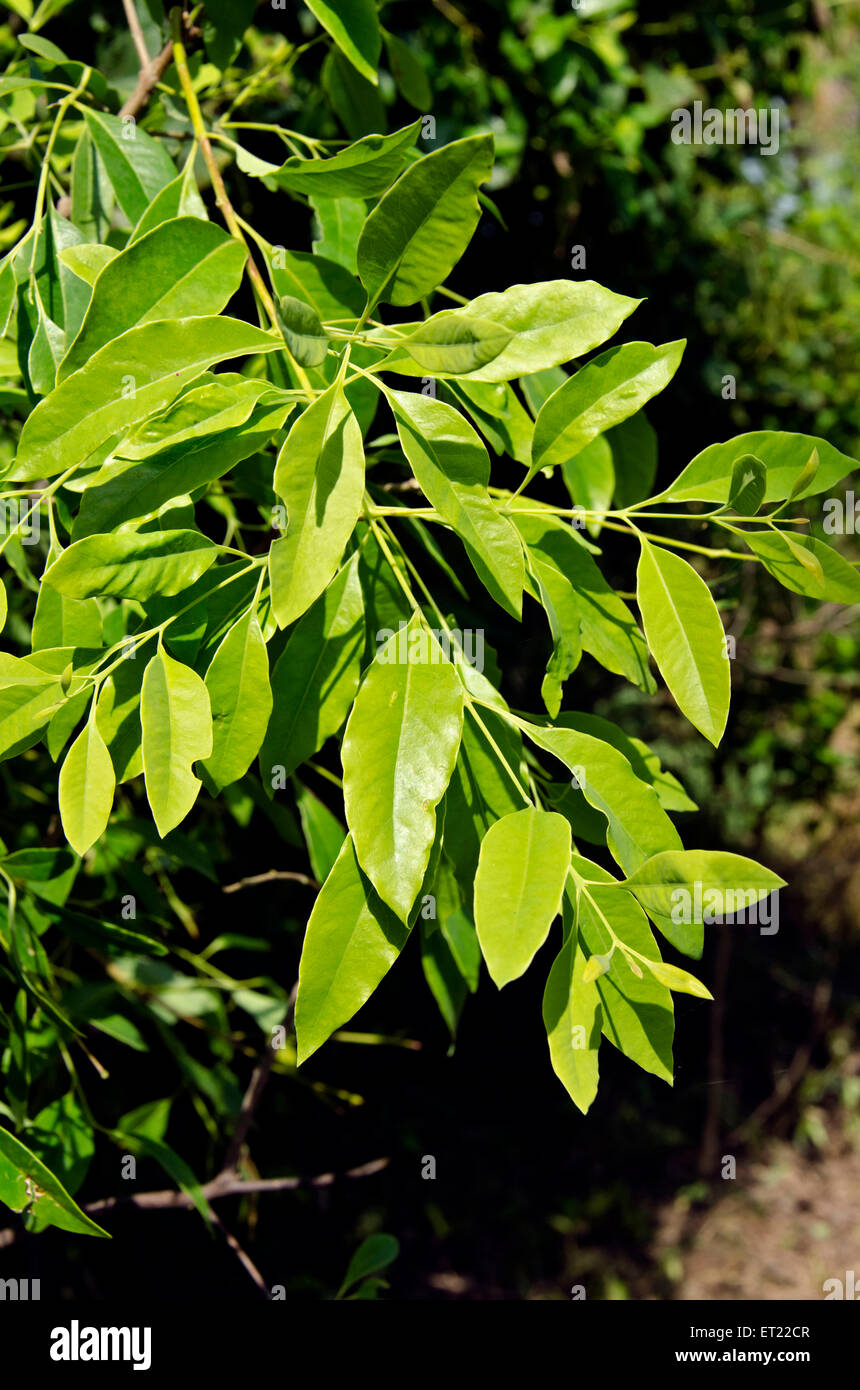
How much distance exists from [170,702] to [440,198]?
0.95 ft

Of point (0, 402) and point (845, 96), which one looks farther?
point (845, 96)

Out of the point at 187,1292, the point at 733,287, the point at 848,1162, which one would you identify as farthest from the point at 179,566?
the point at 848,1162

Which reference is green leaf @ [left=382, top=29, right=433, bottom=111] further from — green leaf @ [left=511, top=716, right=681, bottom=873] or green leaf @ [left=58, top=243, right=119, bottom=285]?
green leaf @ [left=511, top=716, right=681, bottom=873]

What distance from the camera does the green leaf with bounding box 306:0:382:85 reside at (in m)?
0.73

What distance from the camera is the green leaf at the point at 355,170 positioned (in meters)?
0.60

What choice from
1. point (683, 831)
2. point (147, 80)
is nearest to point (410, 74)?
point (147, 80)

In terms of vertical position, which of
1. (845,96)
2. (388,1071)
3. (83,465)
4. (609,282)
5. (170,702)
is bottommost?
(388,1071)

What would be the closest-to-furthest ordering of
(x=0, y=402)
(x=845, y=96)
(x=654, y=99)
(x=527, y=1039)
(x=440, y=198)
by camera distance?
(x=440, y=198) < (x=0, y=402) < (x=654, y=99) < (x=527, y=1039) < (x=845, y=96)

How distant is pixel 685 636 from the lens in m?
0.60

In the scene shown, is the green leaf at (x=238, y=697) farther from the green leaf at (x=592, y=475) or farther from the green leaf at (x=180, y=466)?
the green leaf at (x=592, y=475)

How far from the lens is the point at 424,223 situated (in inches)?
20.8

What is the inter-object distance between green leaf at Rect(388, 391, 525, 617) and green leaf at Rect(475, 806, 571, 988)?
0.11 m

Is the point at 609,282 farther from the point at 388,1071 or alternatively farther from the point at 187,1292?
the point at 187,1292

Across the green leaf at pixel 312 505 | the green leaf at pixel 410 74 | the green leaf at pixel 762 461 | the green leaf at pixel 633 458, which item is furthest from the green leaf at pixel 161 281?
the green leaf at pixel 410 74
